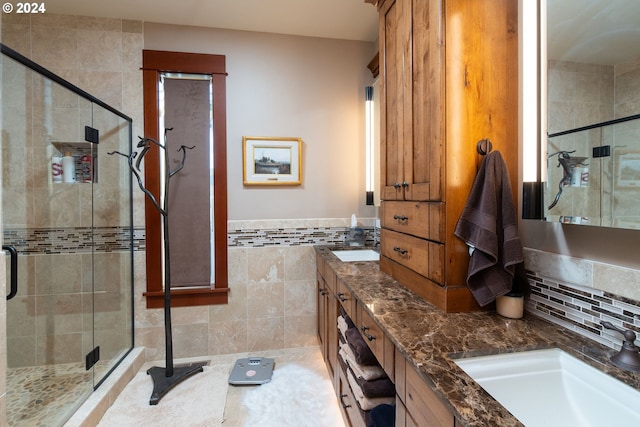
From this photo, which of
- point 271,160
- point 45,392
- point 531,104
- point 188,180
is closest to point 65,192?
point 188,180

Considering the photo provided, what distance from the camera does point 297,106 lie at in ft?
7.95

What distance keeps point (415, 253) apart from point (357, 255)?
1011mm

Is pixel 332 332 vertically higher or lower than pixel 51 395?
higher

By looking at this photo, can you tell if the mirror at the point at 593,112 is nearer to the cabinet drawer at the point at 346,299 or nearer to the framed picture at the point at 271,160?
the cabinet drawer at the point at 346,299

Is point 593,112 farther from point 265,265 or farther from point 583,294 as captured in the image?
point 265,265

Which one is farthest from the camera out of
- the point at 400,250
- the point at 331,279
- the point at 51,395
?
the point at 331,279

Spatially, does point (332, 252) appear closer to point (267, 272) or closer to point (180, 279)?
point (267, 272)

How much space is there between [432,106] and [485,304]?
0.74 metres

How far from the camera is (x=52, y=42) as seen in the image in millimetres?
2137

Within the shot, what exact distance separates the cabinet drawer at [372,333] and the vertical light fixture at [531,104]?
0.68 metres

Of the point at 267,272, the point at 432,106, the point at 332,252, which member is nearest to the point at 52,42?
the point at 267,272

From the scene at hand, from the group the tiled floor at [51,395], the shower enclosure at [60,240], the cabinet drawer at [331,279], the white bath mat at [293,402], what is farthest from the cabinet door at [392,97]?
the shower enclosure at [60,240]

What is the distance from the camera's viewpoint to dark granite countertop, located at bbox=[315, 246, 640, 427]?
58 centimetres

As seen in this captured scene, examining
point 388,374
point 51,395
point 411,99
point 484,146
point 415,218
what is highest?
point 411,99
